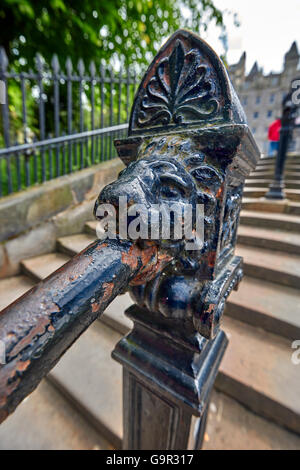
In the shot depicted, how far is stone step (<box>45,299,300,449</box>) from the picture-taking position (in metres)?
1.26

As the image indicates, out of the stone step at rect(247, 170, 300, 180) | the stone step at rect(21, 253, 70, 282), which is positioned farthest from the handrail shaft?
the stone step at rect(247, 170, 300, 180)

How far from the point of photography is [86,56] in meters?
4.28

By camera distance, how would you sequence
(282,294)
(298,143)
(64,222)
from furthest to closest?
(298,143) < (64,222) < (282,294)

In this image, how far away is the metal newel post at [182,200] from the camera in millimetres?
542

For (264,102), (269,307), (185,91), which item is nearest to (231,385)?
(269,307)

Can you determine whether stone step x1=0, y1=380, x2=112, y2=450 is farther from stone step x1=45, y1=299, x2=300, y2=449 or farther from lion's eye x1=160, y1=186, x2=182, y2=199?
lion's eye x1=160, y1=186, x2=182, y2=199

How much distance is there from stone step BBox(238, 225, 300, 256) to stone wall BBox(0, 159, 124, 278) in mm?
2119

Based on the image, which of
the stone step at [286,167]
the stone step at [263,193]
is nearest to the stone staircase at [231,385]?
the stone step at [263,193]

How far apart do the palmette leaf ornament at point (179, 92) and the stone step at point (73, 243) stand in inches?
86.6

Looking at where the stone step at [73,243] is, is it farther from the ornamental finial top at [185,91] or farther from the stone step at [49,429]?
the ornamental finial top at [185,91]

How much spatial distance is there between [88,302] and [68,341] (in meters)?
0.07

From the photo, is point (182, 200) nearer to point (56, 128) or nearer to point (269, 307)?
point (269, 307)
